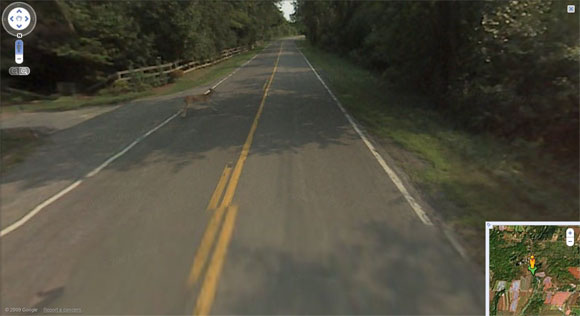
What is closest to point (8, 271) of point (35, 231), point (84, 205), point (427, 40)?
point (35, 231)

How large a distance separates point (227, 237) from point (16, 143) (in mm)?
7524

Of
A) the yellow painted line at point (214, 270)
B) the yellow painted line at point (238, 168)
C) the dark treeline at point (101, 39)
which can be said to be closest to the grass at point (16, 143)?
the yellow painted line at point (238, 168)

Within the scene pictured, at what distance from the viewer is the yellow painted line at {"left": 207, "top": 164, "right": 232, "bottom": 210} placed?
502 centimetres

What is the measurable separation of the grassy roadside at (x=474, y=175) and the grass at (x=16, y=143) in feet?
25.8

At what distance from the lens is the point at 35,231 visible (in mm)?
4461

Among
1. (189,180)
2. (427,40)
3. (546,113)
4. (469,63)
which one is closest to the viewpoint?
(189,180)

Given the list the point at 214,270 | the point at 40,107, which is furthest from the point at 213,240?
the point at 40,107

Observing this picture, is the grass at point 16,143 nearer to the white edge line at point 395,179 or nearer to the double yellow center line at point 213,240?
the double yellow center line at point 213,240

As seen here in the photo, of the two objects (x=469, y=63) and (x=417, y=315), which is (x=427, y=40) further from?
(x=417, y=315)

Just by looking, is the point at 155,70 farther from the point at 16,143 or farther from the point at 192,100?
the point at 16,143

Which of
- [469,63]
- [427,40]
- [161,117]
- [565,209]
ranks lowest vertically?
[565,209]

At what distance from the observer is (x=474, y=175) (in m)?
6.03

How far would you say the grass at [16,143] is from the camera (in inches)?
294

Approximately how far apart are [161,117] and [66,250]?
8058 mm
